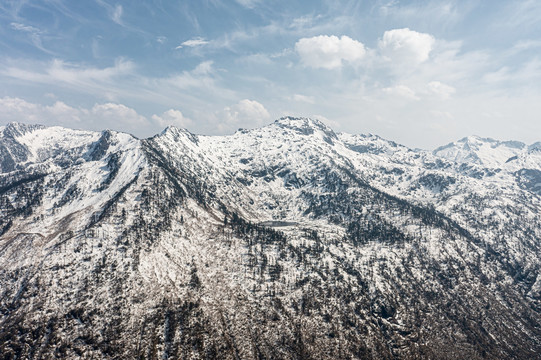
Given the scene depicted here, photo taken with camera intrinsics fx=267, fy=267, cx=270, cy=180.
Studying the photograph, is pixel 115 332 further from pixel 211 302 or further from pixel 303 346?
pixel 303 346

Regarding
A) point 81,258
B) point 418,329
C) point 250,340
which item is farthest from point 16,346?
point 418,329

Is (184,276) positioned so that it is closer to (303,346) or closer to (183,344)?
(183,344)

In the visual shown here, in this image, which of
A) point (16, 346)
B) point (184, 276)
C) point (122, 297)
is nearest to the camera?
point (16, 346)

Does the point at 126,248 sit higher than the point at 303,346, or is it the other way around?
the point at 126,248

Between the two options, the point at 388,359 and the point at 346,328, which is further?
the point at 346,328

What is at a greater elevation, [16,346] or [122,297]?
[122,297]

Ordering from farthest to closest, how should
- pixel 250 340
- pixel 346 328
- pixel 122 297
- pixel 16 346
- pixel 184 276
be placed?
1. pixel 184 276
2. pixel 346 328
3. pixel 122 297
4. pixel 250 340
5. pixel 16 346

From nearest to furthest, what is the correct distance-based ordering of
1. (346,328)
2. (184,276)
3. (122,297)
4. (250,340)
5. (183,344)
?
(183,344)
(250,340)
(122,297)
(346,328)
(184,276)

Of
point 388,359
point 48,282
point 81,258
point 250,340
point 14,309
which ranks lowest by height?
point 388,359

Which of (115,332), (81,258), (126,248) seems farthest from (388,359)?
(81,258)
